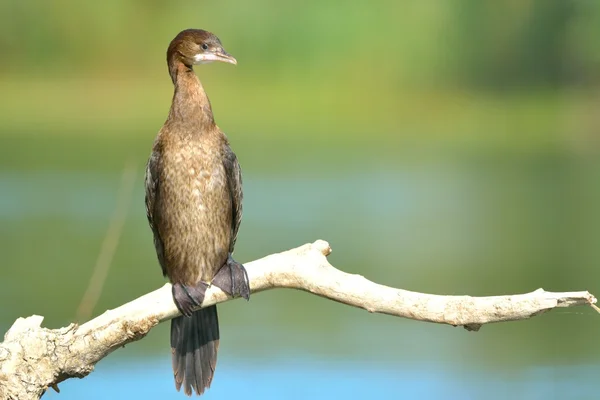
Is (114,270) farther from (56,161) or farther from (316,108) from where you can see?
(316,108)

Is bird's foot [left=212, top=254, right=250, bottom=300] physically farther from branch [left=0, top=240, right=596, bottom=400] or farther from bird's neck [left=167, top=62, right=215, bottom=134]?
bird's neck [left=167, top=62, right=215, bottom=134]

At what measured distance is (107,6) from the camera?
16.4m

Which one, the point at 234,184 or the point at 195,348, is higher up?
the point at 234,184

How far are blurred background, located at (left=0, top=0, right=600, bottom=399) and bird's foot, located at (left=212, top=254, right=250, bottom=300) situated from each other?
2.33m

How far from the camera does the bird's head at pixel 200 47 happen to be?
4.58m

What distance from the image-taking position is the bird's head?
4582 millimetres

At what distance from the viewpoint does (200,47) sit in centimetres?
460

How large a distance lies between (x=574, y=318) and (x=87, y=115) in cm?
837

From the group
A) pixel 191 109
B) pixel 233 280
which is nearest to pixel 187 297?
pixel 233 280

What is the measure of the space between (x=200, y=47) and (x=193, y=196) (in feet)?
1.84

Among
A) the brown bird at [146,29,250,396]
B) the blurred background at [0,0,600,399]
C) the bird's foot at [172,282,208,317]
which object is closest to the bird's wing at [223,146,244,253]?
the brown bird at [146,29,250,396]

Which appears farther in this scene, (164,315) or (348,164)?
(348,164)

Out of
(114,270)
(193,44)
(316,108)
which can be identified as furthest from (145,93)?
(193,44)

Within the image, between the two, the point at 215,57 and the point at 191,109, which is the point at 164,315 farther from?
the point at 215,57
